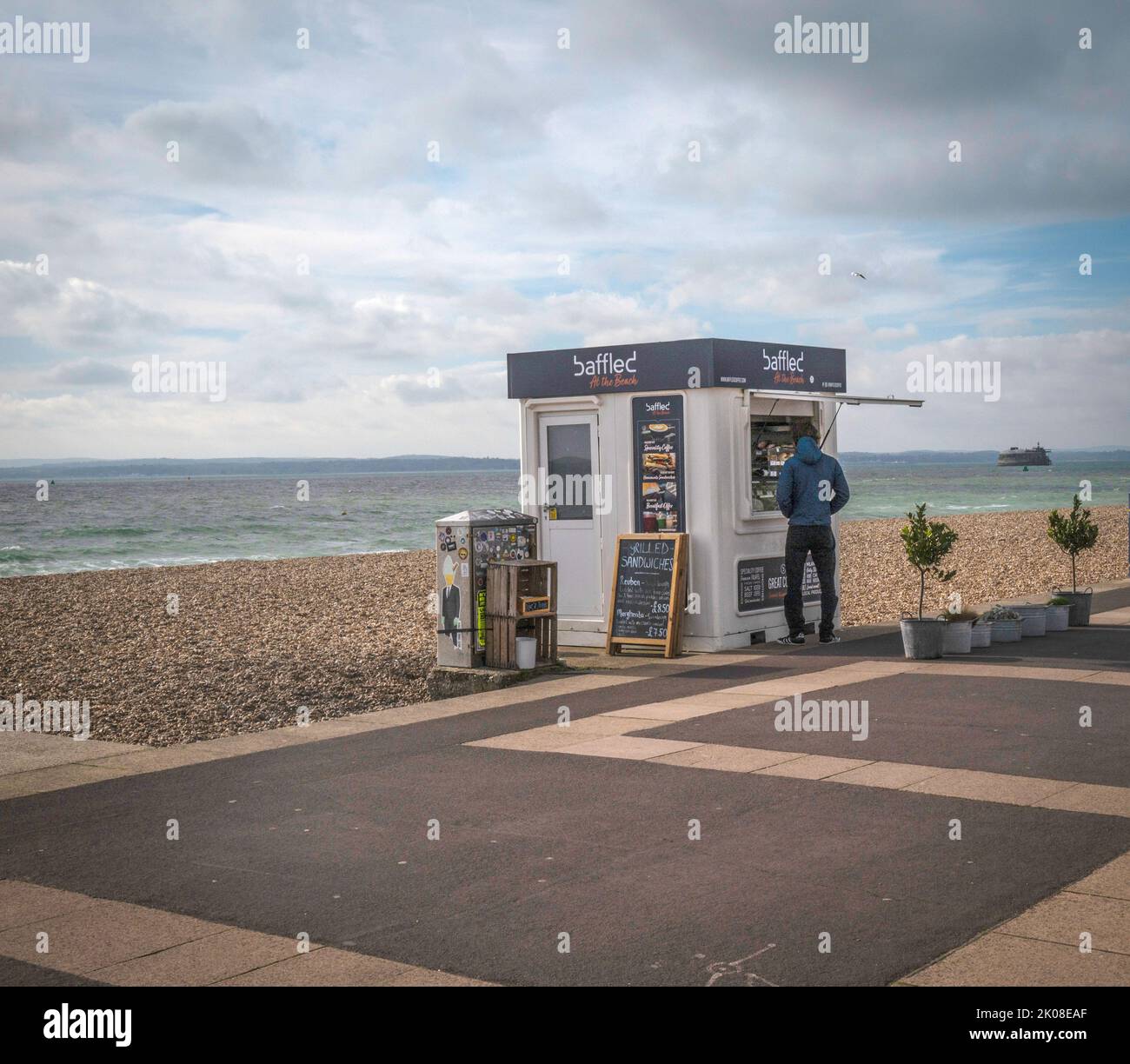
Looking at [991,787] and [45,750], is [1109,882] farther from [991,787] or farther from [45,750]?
[45,750]

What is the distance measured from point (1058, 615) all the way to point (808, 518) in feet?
11.0

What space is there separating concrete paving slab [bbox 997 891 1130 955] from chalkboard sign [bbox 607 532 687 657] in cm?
745

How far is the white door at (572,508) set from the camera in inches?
532

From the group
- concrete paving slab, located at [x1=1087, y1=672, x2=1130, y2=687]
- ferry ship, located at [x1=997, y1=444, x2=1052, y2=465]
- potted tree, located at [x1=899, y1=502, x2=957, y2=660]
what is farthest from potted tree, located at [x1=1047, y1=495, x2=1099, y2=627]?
ferry ship, located at [x1=997, y1=444, x2=1052, y2=465]

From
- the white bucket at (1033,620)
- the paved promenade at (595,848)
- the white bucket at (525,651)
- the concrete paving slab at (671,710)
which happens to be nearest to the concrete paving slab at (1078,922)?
the paved promenade at (595,848)

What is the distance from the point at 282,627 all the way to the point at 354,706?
7.35 m

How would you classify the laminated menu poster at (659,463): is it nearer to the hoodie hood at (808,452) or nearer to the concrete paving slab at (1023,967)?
the hoodie hood at (808,452)

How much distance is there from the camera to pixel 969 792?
7039 mm

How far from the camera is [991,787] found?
23.5ft

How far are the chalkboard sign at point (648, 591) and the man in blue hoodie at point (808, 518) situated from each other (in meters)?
1.18

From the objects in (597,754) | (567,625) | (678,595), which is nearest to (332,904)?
(597,754)

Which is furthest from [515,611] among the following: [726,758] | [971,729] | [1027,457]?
[1027,457]

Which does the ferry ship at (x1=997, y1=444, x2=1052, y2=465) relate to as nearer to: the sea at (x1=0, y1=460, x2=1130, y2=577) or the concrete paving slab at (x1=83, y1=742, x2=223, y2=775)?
the sea at (x1=0, y1=460, x2=1130, y2=577)

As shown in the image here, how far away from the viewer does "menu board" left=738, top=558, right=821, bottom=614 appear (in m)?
13.2
